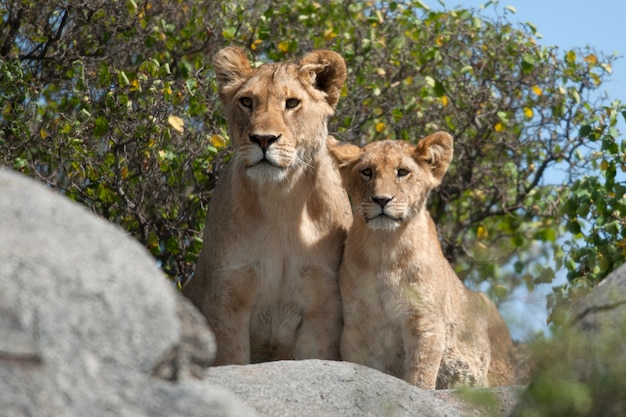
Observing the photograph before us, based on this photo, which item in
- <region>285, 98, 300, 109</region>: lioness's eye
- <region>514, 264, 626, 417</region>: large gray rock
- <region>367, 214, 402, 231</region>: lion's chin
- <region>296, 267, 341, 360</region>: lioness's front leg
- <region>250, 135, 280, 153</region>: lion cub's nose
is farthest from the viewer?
<region>296, 267, 341, 360</region>: lioness's front leg

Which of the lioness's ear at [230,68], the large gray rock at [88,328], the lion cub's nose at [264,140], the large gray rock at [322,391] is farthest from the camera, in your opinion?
the lioness's ear at [230,68]

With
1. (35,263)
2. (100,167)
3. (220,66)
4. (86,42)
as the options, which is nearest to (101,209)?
(100,167)

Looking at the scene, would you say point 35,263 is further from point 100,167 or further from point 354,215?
point 100,167

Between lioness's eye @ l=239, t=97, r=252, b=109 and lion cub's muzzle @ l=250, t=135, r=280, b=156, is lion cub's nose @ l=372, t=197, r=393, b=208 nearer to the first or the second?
lion cub's muzzle @ l=250, t=135, r=280, b=156

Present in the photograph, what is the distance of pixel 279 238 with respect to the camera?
705cm

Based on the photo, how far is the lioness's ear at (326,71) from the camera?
723 centimetres


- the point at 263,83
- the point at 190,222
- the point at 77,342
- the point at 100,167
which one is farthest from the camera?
the point at 190,222

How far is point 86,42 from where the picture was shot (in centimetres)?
1002

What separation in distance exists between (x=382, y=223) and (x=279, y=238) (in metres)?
0.65

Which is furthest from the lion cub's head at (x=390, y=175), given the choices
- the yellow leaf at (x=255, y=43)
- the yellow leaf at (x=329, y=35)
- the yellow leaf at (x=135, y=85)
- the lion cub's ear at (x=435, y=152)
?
the yellow leaf at (x=329, y=35)

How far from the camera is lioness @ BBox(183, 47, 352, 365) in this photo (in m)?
6.95

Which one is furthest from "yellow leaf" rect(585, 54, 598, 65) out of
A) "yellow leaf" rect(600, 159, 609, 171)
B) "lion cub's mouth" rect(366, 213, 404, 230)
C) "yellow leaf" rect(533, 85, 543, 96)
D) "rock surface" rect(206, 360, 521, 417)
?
"rock surface" rect(206, 360, 521, 417)

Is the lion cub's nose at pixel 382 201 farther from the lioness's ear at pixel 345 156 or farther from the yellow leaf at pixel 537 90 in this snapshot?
the yellow leaf at pixel 537 90

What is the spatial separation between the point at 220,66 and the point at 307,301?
1519 millimetres
